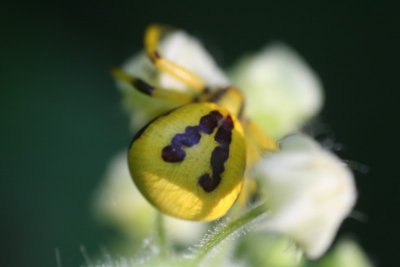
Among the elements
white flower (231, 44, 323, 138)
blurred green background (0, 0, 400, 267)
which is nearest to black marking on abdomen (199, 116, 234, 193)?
white flower (231, 44, 323, 138)

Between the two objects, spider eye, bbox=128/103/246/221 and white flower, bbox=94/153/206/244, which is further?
white flower, bbox=94/153/206/244

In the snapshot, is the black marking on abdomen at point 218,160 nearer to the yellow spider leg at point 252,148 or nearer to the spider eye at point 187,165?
the spider eye at point 187,165

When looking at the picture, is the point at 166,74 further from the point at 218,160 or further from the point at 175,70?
the point at 218,160

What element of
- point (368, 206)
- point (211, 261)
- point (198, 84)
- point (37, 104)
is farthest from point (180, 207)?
point (368, 206)

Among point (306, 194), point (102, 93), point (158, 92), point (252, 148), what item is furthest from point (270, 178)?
point (102, 93)

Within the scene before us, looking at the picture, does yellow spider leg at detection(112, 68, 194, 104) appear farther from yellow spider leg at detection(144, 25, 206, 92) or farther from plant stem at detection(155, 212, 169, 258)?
plant stem at detection(155, 212, 169, 258)

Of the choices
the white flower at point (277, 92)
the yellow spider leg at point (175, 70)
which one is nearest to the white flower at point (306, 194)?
the yellow spider leg at point (175, 70)
